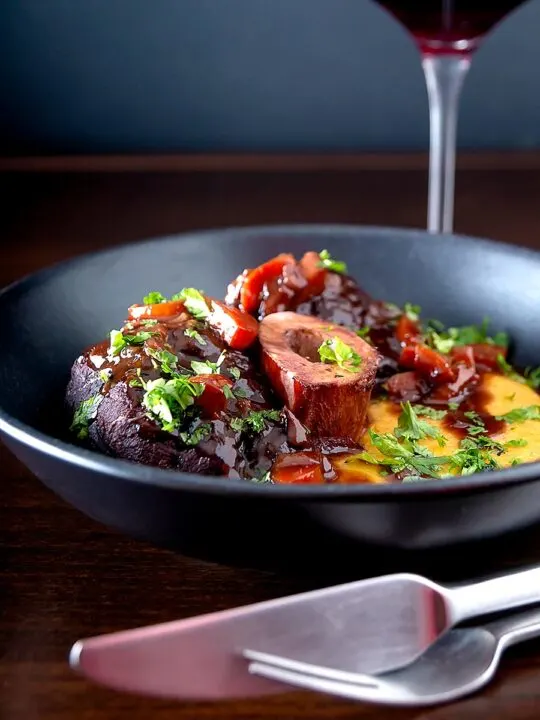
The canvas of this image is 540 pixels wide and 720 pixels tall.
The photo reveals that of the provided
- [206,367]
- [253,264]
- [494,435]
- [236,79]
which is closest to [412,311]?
[253,264]

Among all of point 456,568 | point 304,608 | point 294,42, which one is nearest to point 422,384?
point 456,568

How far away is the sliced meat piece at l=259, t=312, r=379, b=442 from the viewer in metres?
1.94

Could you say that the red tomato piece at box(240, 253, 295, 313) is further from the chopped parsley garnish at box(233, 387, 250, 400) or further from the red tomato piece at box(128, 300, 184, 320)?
the chopped parsley garnish at box(233, 387, 250, 400)

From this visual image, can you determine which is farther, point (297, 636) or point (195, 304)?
point (195, 304)

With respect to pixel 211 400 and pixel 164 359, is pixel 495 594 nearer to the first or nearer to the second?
pixel 211 400

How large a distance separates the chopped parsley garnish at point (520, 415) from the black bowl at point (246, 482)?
342mm

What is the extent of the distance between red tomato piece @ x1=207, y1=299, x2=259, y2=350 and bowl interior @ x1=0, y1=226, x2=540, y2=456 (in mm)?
399

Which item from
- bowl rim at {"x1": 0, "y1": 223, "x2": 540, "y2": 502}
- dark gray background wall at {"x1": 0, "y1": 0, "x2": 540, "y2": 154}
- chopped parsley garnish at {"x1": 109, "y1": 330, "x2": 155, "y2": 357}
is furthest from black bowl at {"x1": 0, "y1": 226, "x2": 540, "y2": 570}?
dark gray background wall at {"x1": 0, "y1": 0, "x2": 540, "y2": 154}

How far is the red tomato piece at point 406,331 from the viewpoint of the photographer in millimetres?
2385

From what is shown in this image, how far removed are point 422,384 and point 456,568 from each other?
0.60m

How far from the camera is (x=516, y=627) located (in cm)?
155

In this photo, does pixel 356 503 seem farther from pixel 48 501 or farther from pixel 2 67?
pixel 2 67

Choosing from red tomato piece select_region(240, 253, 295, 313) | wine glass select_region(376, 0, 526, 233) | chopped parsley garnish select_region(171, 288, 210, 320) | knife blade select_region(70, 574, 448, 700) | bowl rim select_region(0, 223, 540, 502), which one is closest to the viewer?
knife blade select_region(70, 574, 448, 700)

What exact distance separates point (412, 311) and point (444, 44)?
2.87 ft
